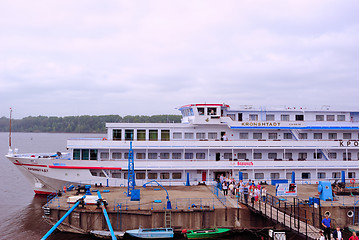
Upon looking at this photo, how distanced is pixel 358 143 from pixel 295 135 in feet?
21.0

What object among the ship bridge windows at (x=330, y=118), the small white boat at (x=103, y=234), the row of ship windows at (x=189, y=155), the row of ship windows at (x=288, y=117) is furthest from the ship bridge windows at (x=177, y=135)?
the ship bridge windows at (x=330, y=118)

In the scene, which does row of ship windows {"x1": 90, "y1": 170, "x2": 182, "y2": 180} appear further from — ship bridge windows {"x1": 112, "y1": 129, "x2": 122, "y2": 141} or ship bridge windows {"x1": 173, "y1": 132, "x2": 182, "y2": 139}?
ship bridge windows {"x1": 173, "y1": 132, "x2": 182, "y2": 139}

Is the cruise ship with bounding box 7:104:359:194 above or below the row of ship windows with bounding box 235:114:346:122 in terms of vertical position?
below

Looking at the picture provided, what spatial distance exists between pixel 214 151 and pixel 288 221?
12.8 meters

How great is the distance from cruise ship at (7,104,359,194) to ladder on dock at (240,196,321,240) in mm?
8647

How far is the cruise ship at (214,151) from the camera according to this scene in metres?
28.9

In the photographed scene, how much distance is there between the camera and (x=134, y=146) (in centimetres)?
2928

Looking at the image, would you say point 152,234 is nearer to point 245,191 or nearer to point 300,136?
point 245,191

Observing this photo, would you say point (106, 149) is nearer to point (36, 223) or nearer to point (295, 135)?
point (36, 223)

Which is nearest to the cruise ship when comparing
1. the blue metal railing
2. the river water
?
the river water

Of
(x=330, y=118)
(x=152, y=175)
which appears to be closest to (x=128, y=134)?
(x=152, y=175)

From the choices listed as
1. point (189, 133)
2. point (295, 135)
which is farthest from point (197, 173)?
point (295, 135)

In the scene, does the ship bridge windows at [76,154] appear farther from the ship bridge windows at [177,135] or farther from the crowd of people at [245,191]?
the crowd of people at [245,191]

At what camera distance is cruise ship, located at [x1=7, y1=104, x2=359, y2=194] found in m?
28.9
